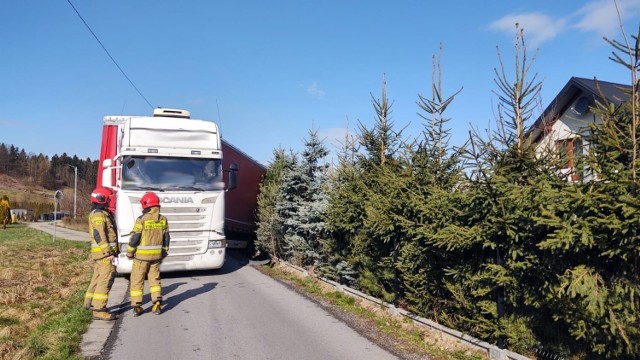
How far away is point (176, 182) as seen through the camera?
1084 centimetres

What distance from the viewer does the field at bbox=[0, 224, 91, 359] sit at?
565cm

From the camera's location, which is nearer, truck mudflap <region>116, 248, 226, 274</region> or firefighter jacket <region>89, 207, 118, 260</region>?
firefighter jacket <region>89, 207, 118, 260</region>

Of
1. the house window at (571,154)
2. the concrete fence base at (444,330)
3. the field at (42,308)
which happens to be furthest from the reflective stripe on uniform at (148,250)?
the house window at (571,154)

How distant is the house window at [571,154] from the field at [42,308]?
5752mm

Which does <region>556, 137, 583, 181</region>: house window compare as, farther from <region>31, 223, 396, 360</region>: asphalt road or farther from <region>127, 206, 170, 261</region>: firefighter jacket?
<region>127, 206, 170, 261</region>: firefighter jacket

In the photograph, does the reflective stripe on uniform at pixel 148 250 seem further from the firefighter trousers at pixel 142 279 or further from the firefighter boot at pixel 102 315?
the firefighter boot at pixel 102 315

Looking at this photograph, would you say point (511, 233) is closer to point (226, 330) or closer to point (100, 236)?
point (226, 330)

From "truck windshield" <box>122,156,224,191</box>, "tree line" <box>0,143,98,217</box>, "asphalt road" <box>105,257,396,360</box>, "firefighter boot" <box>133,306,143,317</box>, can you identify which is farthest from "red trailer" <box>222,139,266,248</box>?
"tree line" <box>0,143,98,217</box>

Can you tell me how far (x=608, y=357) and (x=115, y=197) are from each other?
9906mm

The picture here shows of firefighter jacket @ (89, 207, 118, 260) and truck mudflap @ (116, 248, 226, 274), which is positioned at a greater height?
firefighter jacket @ (89, 207, 118, 260)

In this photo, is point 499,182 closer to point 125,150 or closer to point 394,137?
point 394,137

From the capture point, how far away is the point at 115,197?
10727 mm

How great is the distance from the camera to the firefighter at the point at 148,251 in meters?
7.68

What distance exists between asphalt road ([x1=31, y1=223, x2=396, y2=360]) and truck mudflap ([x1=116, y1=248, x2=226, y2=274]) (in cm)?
69
